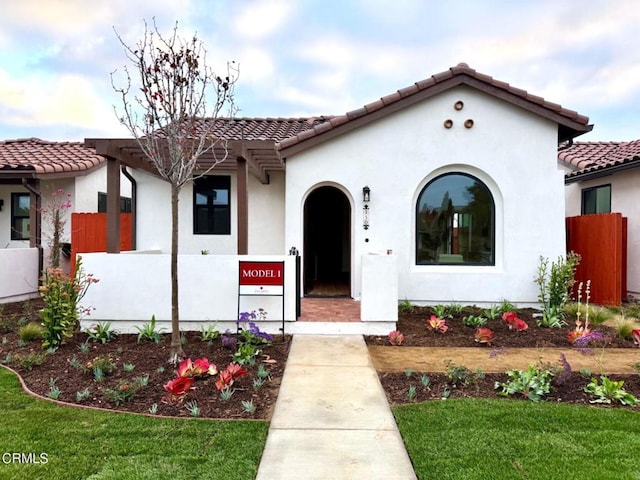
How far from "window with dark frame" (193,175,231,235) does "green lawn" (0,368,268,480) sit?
7.74 m

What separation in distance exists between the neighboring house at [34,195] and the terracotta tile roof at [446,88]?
7.35 m

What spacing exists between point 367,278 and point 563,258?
17.1 feet

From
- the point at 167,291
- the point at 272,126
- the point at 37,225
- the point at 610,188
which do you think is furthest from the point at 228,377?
the point at 610,188

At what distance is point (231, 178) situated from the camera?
1192 centimetres

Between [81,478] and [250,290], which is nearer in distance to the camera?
[81,478]

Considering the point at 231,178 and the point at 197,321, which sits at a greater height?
the point at 231,178

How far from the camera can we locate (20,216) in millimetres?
13242

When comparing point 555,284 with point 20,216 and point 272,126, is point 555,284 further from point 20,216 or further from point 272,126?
point 20,216

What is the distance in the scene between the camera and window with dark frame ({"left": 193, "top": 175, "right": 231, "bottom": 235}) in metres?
11.9

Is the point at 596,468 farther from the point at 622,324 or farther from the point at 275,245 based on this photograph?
the point at 275,245

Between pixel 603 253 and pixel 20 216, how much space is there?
17034mm

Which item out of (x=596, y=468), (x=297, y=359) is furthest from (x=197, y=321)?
(x=596, y=468)

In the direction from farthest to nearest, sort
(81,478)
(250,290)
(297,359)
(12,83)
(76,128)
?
(76,128)
(12,83)
(250,290)
(297,359)
(81,478)

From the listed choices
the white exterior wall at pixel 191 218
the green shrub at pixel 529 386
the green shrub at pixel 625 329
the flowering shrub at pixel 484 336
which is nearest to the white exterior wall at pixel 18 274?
the white exterior wall at pixel 191 218
